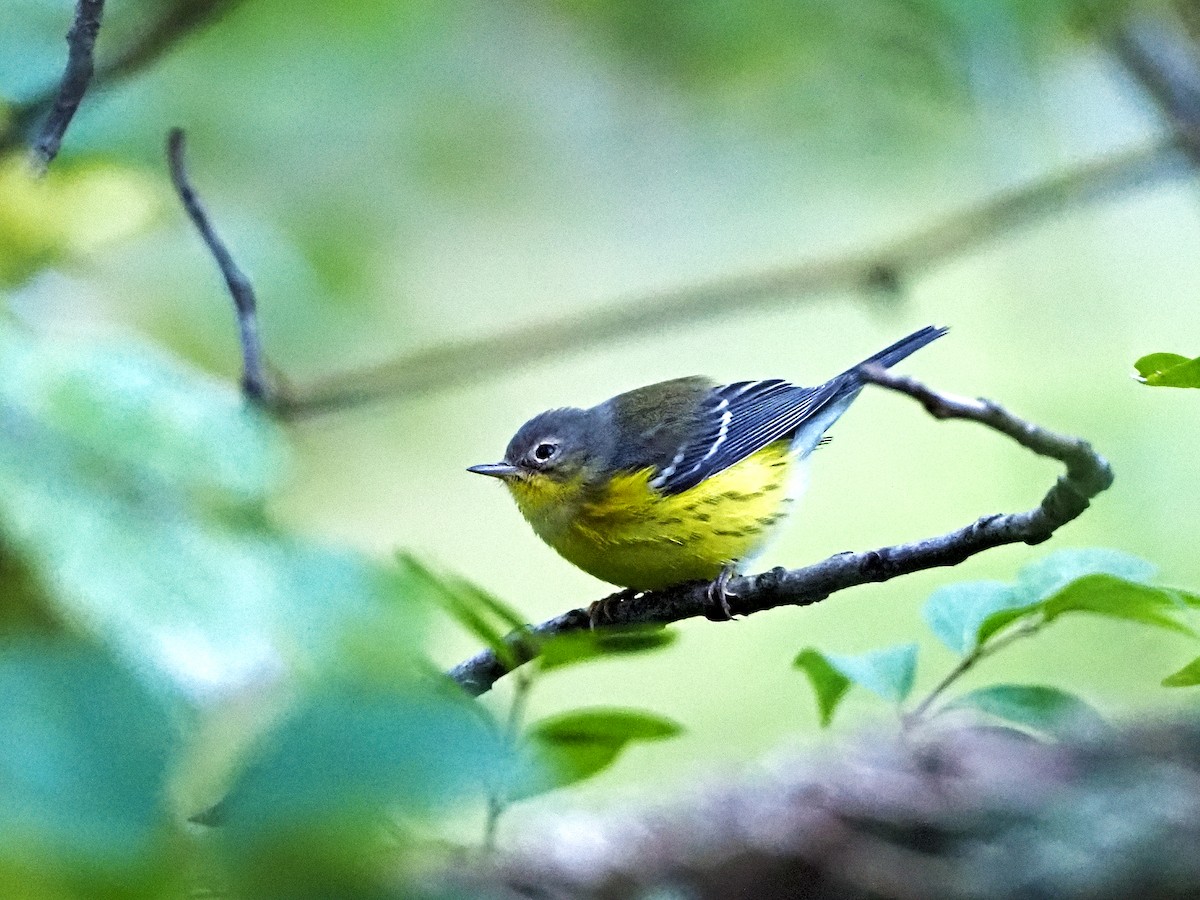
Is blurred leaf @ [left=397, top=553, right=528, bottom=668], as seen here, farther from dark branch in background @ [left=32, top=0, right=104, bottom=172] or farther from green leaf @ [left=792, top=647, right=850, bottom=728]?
dark branch in background @ [left=32, top=0, right=104, bottom=172]

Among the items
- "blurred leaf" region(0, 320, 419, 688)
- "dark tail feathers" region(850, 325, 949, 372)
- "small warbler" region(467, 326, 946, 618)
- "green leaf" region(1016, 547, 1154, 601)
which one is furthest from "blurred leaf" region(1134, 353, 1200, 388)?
"dark tail feathers" region(850, 325, 949, 372)

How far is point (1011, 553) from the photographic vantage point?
17.4 ft

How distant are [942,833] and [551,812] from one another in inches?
58.6

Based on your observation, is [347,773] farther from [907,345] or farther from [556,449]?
[556,449]

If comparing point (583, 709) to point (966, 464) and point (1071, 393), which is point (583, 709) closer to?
point (1071, 393)

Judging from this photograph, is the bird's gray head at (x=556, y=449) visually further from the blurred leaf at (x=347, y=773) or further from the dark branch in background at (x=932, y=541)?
the blurred leaf at (x=347, y=773)

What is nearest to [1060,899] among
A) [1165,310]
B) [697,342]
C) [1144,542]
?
[1144,542]

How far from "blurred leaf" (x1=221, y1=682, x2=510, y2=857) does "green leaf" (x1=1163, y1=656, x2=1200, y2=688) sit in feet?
2.92

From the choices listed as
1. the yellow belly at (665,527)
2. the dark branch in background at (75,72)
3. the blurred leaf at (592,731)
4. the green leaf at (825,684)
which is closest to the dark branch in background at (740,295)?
the yellow belly at (665,527)

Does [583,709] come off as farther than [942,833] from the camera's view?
No

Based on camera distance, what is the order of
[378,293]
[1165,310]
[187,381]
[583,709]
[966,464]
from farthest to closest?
1. [1165,310]
2. [966,464]
3. [378,293]
4. [187,381]
5. [583,709]

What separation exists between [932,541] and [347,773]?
1280 mm

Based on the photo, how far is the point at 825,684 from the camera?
1724 millimetres

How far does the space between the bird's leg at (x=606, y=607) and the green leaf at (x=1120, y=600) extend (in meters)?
1.47
